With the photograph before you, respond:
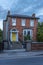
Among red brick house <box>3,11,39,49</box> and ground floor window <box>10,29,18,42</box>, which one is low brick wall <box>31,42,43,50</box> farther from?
ground floor window <box>10,29,18,42</box>

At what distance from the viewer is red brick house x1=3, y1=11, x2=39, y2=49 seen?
44656 mm

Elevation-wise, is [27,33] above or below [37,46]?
above

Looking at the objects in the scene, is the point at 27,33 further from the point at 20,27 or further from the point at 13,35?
the point at 13,35

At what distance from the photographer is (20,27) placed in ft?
148

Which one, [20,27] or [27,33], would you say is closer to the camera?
[20,27]

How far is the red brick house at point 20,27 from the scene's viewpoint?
44656 millimetres

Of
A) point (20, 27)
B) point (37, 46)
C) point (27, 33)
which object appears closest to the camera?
point (37, 46)

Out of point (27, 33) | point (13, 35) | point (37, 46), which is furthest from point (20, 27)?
point (37, 46)

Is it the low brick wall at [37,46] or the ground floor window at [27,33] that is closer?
the low brick wall at [37,46]

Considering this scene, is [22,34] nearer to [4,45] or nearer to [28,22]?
[28,22]

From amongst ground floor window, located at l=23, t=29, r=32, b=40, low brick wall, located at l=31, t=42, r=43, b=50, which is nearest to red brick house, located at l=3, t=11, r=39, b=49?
ground floor window, located at l=23, t=29, r=32, b=40

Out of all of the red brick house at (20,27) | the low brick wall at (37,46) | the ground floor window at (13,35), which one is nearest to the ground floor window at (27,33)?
the red brick house at (20,27)

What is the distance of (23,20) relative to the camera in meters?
45.4

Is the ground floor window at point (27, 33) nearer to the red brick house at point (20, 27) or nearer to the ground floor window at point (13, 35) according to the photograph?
the red brick house at point (20, 27)
